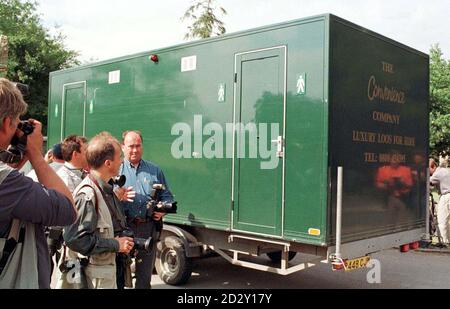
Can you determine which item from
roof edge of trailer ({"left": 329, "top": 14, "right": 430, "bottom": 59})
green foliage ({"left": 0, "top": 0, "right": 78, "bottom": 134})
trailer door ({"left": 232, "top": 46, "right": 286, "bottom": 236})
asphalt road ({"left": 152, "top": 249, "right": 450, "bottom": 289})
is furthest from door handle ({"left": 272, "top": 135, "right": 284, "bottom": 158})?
green foliage ({"left": 0, "top": 0, "right": 78, "bottom": 134})

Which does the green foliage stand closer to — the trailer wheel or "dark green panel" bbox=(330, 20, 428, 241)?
the trailer wheel

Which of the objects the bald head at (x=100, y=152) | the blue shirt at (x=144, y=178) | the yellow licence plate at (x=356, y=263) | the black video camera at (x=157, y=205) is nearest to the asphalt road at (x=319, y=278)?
the yellow licence plate at (x=356, y=263)

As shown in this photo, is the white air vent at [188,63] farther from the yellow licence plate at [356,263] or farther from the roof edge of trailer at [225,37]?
the yellow licence plate at [356,263]

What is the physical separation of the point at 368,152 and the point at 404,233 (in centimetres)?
128

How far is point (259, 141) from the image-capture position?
16.8ft

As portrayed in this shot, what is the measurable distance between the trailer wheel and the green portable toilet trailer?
16 mm

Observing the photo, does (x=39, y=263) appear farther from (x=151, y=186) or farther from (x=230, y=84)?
(x=230, y=84)

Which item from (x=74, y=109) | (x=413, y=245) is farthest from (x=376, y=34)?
(x=74, y=109)

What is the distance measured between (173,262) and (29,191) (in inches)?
173

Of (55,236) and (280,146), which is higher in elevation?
(280,146)

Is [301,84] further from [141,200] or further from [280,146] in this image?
[141,200]

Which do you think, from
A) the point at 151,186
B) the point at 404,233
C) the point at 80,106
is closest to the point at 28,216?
the point at 151,186

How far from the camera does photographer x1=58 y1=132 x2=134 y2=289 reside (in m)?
2.82
